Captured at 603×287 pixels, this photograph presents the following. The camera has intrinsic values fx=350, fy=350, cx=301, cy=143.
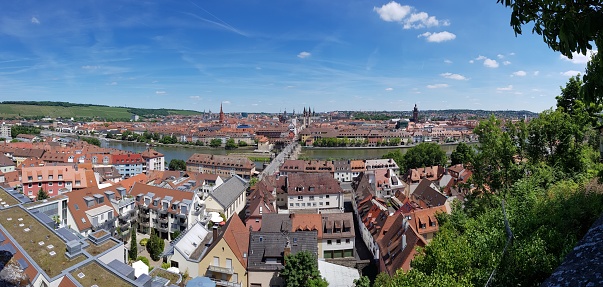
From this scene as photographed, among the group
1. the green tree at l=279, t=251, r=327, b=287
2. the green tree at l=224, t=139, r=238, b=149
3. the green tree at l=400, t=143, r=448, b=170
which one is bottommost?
the green tree at l=224, t=139, r=238, b=149

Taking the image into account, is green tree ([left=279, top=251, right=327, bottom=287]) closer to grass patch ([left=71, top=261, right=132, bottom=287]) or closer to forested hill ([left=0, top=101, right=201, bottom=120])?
grass patch ([left=71, top=261, right=132, bottom=287])

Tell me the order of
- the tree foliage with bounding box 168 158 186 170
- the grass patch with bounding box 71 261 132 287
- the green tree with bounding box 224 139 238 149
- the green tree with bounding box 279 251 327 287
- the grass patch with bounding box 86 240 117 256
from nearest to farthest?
the grass patch with bounding box 71 261 132 287
the grass patch with bounding box 86 240 117 256
the green tree with bounding box 279 251 327 287
the tree foliage with bounding box 168 158 186 170
the green tree with bounding box 224 139 238 149

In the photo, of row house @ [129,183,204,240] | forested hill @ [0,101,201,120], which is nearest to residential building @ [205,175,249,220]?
row house @ [129,183,204,240]

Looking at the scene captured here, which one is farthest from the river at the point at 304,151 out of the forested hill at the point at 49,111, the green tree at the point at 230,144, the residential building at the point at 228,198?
the forested hill at the point at 49,111

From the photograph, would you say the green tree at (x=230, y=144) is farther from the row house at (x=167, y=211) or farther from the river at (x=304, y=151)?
the row house at (x=167, y=211)

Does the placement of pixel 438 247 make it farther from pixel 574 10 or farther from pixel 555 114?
pixel 555 114

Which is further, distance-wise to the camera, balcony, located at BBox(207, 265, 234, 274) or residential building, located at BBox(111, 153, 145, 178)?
residential building, located at BBox(111, 153, 145, 178)

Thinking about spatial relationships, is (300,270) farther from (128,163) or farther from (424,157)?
(128,163)
